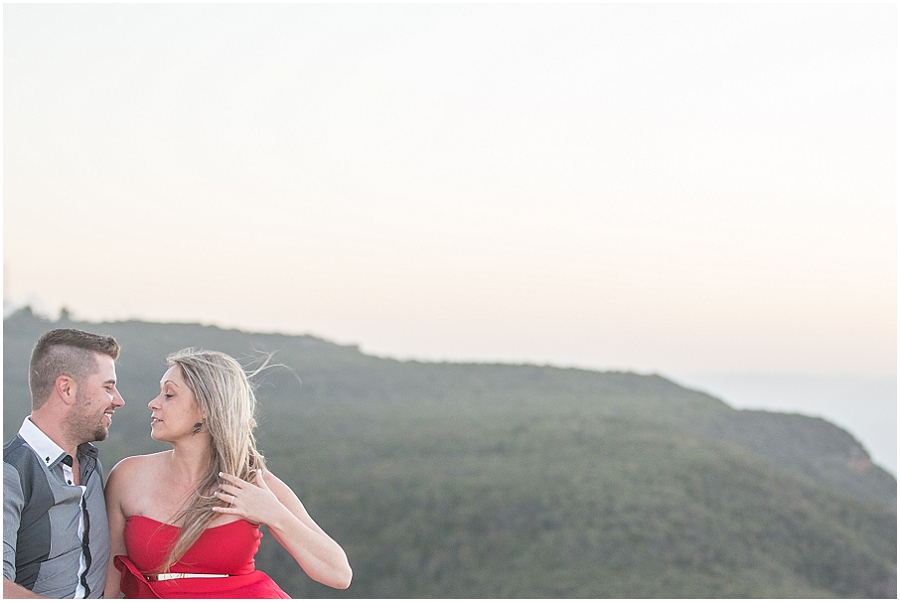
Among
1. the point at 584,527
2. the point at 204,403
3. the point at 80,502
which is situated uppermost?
the point at 204,403

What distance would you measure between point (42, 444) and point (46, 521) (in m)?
0.16

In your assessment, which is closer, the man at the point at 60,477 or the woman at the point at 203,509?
the man at the point at 60,477

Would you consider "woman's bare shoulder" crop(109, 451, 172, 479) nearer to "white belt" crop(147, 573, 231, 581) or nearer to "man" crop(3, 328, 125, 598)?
"man" crop(3, 328, 125, 598)

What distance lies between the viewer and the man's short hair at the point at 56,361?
6.04 ft

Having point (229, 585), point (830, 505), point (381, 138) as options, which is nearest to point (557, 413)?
point (830, 505)

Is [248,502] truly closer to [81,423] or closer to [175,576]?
[175,576]

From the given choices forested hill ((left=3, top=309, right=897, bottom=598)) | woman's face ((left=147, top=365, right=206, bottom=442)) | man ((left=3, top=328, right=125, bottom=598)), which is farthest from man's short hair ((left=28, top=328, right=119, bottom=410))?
forested hill ((left=3, top=309, right=897, bottom=598))

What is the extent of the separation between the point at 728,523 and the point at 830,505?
2644 mm

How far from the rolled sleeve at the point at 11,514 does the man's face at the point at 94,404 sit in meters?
0.15

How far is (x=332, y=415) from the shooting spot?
1947 centimetres

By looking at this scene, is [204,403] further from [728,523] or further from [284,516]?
[728,523]

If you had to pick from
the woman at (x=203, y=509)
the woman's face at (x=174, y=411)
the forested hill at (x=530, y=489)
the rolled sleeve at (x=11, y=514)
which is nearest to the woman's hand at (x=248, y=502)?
the woman at (x=203, y=509)

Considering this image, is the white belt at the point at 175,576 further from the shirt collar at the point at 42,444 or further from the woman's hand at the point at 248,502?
the shirt collar at the point at 42,444

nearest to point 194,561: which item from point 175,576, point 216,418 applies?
point 175,576
